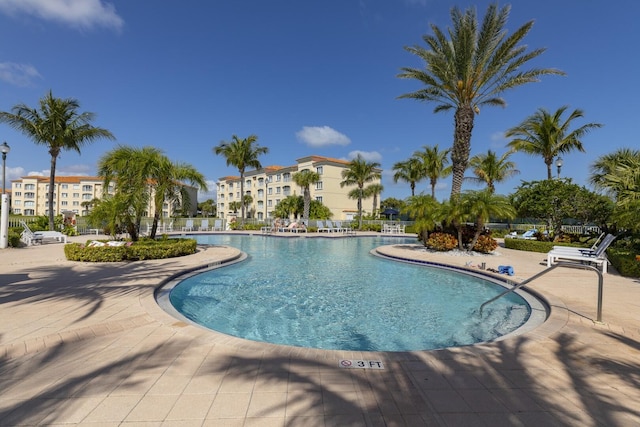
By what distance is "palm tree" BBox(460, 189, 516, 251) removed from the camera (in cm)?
1293

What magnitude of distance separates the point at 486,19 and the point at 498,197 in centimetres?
795

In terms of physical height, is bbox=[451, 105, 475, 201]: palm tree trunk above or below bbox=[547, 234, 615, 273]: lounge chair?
above

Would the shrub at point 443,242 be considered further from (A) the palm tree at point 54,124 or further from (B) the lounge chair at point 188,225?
(B) the lounge chair at point 188,225

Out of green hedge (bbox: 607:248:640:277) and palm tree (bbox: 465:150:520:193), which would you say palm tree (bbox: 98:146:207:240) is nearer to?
green hedge (bbox: 607:248:640:277)

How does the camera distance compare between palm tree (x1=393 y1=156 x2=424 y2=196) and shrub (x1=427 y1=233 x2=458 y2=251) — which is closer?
shrub (x1=427 y1=233 x2=458 y2=251)

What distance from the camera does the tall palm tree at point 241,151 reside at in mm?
33375

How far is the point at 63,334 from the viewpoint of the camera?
4.13m

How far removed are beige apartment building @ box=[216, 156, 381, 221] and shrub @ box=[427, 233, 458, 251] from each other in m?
31.8

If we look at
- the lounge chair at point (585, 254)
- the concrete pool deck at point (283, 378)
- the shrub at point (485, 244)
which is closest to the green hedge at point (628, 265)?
the lounge chair at point (585, 254)

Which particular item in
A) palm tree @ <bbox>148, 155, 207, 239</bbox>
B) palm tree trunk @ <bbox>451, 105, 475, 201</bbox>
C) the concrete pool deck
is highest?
palm tree trunk @ <bbox>451, 105, 475, 201</bbox>

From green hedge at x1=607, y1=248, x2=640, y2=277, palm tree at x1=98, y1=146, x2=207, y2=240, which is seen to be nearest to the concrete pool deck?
green hedge at x1=607, y1=248, x2=640, y2=277

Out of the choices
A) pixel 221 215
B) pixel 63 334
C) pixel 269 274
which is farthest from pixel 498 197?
pixel 221 215

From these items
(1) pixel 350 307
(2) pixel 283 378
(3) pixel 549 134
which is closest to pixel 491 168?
(3) pixel 549 134

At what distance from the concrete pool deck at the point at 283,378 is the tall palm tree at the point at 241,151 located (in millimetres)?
29454
